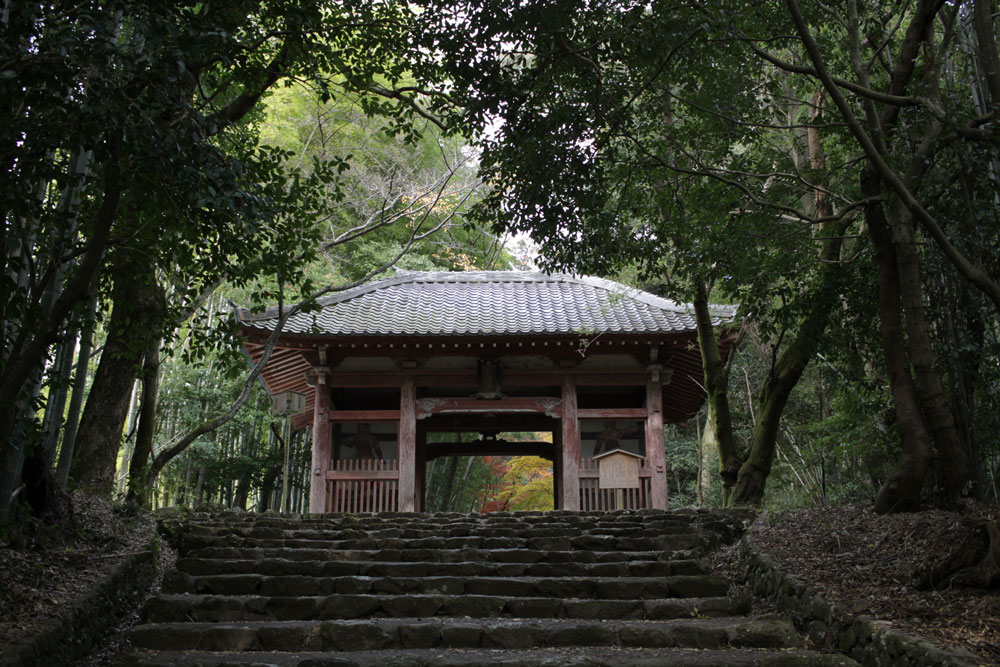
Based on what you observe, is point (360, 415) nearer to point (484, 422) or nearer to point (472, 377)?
point (472, 377)

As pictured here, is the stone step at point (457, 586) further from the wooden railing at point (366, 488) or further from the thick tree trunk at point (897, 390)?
the wooden railing at point (366, 488)

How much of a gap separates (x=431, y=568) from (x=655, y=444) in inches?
234

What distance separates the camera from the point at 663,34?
5.64 m

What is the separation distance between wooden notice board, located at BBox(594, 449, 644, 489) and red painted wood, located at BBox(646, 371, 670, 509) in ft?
1.88

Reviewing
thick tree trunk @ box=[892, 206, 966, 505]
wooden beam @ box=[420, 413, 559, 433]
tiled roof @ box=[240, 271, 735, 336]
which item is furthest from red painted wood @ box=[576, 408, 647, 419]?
thick tree trunk @ box=[892, 206, 966, 505]

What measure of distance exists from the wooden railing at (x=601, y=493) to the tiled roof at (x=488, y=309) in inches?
79.5

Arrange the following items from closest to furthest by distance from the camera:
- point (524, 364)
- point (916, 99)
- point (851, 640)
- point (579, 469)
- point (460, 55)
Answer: point (851, 640) → point (916, 99) → point (460, 55) → point (579, 469) → point (524, 364)

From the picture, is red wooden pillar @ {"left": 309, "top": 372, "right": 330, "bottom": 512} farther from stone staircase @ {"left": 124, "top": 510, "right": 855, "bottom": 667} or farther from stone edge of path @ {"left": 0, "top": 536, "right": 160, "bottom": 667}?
stone edge of path @ {"left": 0, "top": 536, "right": 160, "bottom": 667}

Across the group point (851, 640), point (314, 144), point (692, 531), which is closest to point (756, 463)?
point (692, 531)

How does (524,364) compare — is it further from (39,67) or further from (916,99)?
(39,67)

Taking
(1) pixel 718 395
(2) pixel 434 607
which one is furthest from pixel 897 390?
(1) pixel 718 395

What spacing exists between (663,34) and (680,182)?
2334mm

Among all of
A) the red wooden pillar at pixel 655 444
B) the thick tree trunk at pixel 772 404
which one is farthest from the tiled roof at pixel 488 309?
the thick tree trunk at pixel 772 404

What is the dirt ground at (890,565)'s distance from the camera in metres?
3.98
